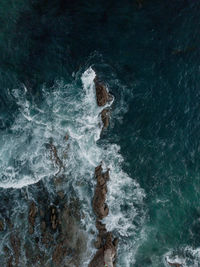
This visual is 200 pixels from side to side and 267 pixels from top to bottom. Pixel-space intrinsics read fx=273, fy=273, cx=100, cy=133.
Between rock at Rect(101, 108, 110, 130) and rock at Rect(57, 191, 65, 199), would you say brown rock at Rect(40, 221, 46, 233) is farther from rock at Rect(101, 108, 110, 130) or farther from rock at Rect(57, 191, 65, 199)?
rock at Rect(101, 108, 110, 130)

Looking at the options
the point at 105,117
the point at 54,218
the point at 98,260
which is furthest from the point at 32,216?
the point at 105,117

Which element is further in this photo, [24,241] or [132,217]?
[132,217]

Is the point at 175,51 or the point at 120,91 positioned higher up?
the point at 175,51

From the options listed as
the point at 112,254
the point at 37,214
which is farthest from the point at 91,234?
the point at 37,214

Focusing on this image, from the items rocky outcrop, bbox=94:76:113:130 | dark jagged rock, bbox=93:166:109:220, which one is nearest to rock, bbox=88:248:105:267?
dark jagged rock, bbox=93:166:109:220

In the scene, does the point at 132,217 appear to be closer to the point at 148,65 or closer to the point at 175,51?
the point at 148,65

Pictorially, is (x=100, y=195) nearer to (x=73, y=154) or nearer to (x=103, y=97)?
(x=73, y=154)
